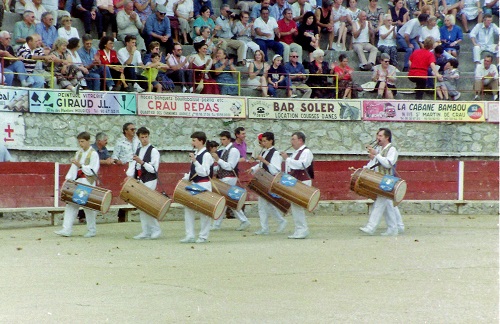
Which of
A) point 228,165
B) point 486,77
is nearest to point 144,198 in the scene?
point 228,165

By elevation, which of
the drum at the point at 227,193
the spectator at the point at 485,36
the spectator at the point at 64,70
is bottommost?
the drum at the point at 227,193

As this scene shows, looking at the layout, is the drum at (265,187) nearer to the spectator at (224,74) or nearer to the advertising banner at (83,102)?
the advertising banner at (83,102)

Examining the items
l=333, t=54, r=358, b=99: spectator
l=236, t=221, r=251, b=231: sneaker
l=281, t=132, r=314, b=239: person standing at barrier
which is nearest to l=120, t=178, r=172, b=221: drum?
l=281, t=132, r=314, b=239: person standing at barrier

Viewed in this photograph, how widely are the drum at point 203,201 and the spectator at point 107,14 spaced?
21.7ft

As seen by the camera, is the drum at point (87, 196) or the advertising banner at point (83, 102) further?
the advertising banner at point (83, 102)

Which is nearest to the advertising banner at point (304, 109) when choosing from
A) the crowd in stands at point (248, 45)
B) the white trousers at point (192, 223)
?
the crowd in stands at point (248, 45)

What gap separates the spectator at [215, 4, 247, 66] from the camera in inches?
775

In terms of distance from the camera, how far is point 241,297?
8.57 metres

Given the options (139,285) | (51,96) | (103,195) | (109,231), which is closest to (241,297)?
(139,285)

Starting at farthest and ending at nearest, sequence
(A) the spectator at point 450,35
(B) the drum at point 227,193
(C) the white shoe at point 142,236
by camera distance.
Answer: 1. (A) the spectator at point 450,35
2. (B) the drum at point 227,193
3. (C) the white shoe at point 142,236

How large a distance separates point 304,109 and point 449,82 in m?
3.35

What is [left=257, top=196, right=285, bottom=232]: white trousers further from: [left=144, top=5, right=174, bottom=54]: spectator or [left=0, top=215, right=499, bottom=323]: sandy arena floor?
[left=144, top=5, right=174, bottom=54]: spectator

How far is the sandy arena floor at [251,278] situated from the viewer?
309 inches

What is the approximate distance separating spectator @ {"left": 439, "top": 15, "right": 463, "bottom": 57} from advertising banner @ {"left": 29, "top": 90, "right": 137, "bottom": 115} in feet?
24.8
